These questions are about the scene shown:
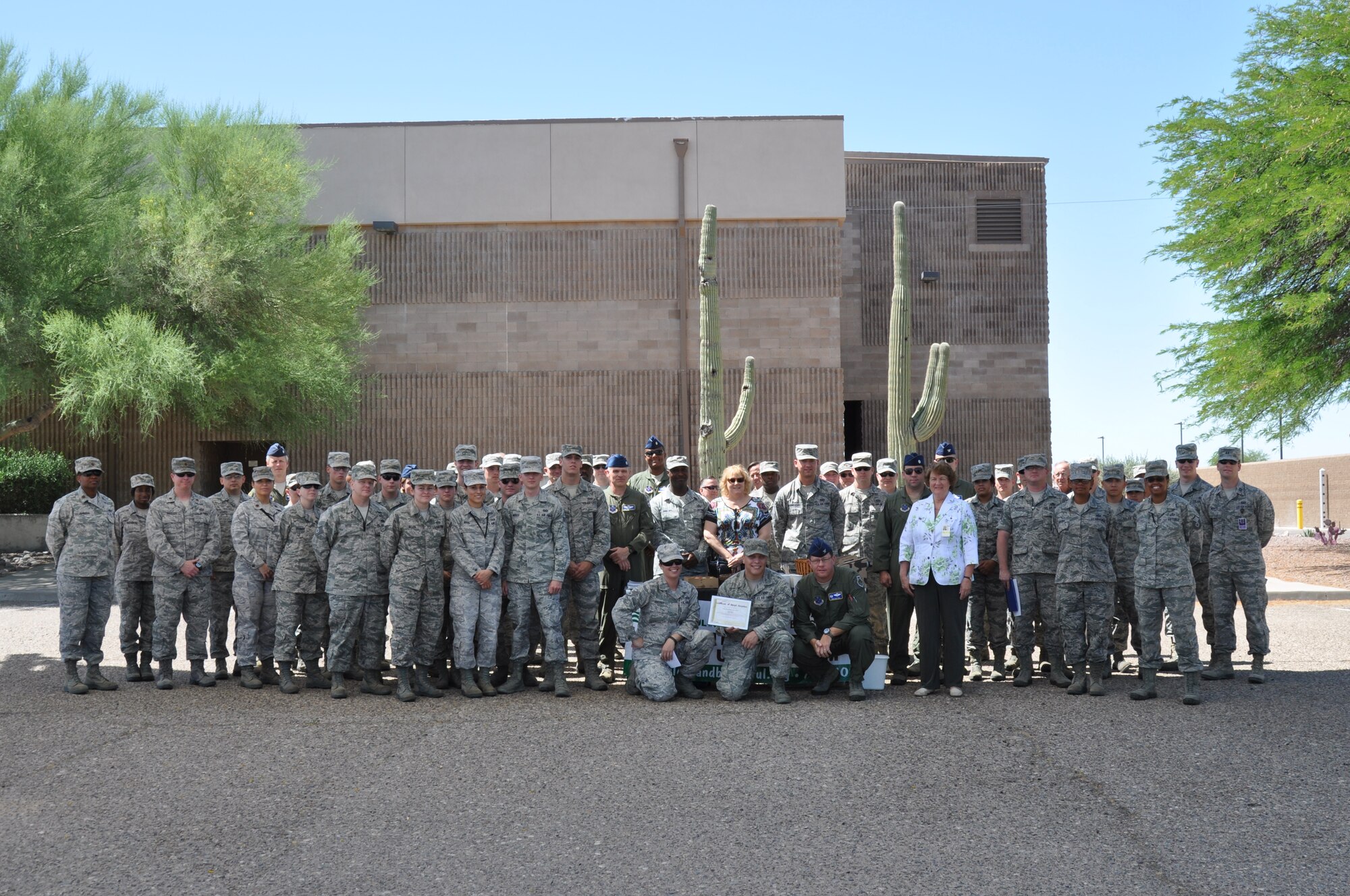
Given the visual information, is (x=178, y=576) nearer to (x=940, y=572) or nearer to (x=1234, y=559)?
(x=940, y=572)

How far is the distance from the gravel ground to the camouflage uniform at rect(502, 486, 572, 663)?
70cm

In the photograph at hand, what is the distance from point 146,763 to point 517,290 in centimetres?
2009

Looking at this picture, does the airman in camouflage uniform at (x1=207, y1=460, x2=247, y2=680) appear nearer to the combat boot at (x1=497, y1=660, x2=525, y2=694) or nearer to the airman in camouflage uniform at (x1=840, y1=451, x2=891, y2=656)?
the combat boot at (x1=497, y1=660, x2=525, y2=694)

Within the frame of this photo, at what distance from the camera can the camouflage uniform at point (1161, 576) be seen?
31.4 feet

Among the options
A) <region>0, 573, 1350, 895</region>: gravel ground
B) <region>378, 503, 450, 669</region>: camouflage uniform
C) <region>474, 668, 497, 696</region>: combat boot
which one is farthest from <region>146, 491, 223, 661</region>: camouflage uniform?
<region>474, 668, 497, 696</region>: combat boot

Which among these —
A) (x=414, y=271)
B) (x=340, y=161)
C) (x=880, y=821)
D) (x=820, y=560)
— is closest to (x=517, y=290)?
(x=414, y=271)

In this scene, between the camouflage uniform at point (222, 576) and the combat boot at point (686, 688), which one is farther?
the camouflage uniform at point (222, 576)

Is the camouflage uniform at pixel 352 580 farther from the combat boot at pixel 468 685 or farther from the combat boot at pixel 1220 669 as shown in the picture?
the combat boot at pixel 1220 669

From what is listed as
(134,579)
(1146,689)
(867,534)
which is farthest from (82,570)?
(1146,689)

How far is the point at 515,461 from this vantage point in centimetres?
1048

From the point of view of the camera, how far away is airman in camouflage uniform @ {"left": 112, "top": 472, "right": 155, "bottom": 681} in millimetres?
10656

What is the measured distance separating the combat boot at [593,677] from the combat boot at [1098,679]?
4.10 metres

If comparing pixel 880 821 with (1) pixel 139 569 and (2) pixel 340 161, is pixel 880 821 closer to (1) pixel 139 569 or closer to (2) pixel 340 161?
(1) pixel 139 569

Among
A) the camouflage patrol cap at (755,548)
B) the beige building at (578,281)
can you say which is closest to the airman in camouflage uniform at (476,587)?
the camouflage patrol cap at (755,548)
